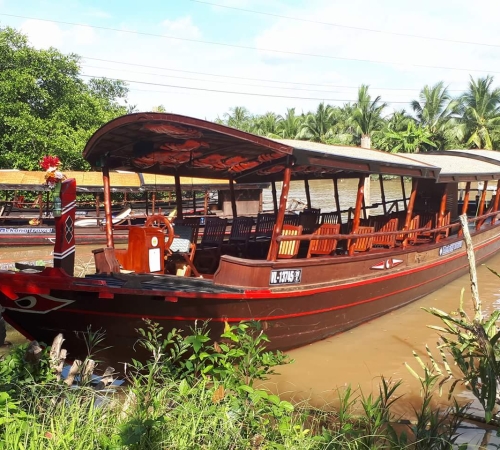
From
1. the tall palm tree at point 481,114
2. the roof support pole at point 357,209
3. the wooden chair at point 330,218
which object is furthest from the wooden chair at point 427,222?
the tall palm tree at point 481,114

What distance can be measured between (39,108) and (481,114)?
26.8m

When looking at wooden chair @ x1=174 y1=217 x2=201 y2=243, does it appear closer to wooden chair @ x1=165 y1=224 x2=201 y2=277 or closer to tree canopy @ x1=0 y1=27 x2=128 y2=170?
wooden chair @ x1=165 y1=224 x2=201 y2=277

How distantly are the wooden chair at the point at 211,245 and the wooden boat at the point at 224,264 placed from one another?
0.02 m

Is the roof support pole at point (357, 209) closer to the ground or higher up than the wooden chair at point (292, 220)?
higher up

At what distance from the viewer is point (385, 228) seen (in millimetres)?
9219

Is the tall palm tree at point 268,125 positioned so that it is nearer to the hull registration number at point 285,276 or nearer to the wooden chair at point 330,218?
the wooden chair at point 330,218

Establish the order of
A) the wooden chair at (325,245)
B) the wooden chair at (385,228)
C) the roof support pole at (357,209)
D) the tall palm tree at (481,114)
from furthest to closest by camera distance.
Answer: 1. the tall palm tree at (481,114)
2. the wooden chair at (385,228)
3. the wooden chair at (325,245)
4. the roof support pole at (357,209)

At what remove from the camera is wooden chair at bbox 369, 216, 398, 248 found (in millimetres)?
8695

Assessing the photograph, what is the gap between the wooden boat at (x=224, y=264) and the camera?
5164 mm

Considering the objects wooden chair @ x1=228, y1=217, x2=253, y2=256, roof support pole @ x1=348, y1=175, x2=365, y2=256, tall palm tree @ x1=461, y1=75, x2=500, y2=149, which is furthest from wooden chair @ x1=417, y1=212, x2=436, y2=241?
tall palm tree @ x1=461, y1=75, x2=500, y2=149

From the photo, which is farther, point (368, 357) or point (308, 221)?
point (308, 221)

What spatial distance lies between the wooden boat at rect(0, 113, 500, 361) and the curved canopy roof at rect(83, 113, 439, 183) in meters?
0.02

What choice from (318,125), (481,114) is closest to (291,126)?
(318,125)

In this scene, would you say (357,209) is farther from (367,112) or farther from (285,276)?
(367,112)
